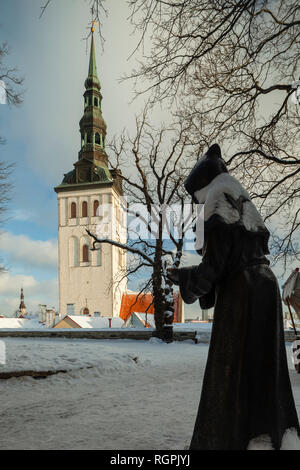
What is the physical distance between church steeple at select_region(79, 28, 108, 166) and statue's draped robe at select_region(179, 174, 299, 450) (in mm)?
52536

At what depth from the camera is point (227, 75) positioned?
6949 millimetres

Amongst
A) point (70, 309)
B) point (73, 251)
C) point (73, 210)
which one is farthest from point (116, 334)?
point (73, 210)

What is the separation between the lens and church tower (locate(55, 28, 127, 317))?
175 feet

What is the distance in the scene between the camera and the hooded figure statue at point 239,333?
2.00 metres

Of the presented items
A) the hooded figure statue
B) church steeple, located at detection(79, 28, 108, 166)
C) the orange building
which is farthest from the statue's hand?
church steeple, located at detection(79, 28, 108, 166)

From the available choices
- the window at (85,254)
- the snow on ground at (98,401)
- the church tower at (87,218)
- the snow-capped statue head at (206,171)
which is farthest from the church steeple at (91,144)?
the snow-capped statue head at (206,171)

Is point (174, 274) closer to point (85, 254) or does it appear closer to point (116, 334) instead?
point (116, 334)

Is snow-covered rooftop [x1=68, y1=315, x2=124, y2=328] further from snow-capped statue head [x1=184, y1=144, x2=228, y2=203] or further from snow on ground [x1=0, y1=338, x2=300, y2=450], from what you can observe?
snow-capped statue head [x1=184, y1=144, x2=228, y2=203]

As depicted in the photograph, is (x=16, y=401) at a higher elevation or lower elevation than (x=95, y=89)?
lower

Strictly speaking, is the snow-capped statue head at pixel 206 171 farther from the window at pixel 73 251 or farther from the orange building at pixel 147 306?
the window at pixel 73 251

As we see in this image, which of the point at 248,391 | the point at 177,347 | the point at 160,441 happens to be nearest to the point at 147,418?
the point at 160,441

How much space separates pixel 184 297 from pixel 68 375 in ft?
18.6

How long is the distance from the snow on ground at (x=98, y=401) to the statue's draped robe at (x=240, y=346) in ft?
4.36
